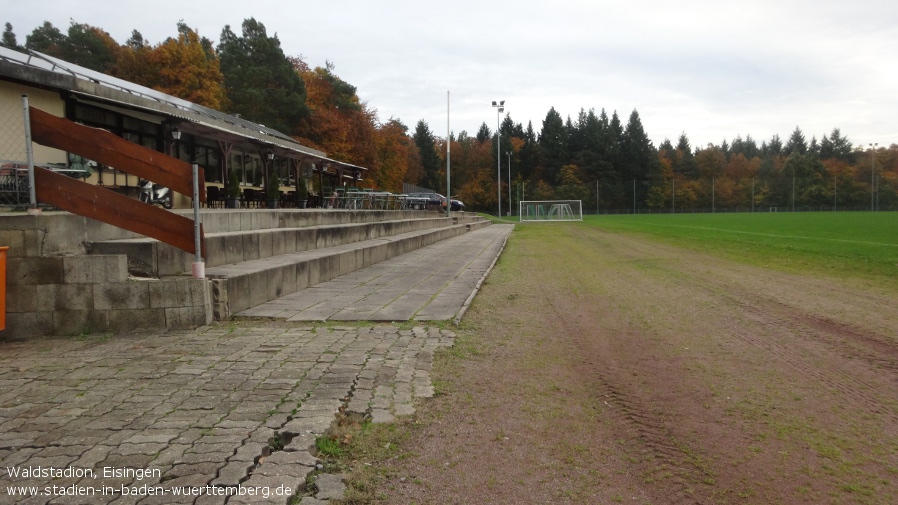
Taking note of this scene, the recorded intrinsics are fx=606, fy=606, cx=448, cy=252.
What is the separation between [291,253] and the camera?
11.2 m

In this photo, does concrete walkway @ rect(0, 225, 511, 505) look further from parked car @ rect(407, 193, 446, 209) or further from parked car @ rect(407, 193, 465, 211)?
parked car @ rect(407, 193, 465, 211)

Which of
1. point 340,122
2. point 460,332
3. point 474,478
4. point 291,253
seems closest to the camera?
point 474,478

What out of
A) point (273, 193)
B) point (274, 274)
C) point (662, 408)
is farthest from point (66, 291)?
point (273, 193)

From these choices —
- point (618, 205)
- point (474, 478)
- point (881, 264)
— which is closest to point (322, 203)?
point (881, 264)

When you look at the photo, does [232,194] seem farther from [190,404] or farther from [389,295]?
[190,404]

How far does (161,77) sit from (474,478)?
45.2 m

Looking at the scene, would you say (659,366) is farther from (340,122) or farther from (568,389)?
(340,122)

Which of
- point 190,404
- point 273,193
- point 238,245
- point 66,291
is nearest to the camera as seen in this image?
point 190,404

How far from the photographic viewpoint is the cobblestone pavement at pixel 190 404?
9.82 feet

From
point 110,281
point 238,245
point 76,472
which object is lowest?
point 76,472

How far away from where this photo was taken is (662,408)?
14.1 feet

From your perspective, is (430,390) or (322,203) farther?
(322,203)

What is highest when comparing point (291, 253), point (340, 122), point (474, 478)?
point (340, 122)

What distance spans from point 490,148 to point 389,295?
293 feet
